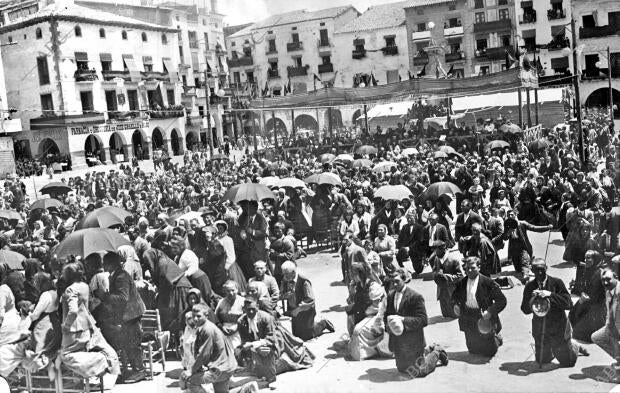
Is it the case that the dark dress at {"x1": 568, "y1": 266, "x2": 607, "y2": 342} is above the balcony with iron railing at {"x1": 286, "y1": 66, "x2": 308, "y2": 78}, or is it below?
below

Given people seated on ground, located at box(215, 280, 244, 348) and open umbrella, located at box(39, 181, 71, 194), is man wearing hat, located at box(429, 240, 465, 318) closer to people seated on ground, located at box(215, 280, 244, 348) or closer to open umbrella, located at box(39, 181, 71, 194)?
people seated on ground, located at box(215, 280, 244, 348)

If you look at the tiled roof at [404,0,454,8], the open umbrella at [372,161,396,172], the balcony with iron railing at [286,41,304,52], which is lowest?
the open umbrella at [372,161,396,172]

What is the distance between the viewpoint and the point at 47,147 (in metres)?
44.1

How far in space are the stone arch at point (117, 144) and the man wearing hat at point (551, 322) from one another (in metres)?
40.1

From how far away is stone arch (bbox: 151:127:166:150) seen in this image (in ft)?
165

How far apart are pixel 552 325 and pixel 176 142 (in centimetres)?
4674

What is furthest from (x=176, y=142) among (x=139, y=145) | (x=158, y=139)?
(x=139, y=145)

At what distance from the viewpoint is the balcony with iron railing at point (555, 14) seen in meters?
49.2

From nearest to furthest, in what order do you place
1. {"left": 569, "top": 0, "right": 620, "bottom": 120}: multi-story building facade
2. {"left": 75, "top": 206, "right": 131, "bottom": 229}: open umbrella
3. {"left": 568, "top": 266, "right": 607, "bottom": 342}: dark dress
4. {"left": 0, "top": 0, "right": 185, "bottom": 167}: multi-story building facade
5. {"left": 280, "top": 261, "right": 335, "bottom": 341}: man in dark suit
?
{"left": 568, "top": 266, "right": 607, "bottom": 342}: dark dress → {"left": 280, "top": 261, "right": 335, "bottom": 341}: man in dark suit → {"left": 75, "top": 206, "right": 131, "bottom": 229}: open umbrella → {"left": 569, "top": 0, "right": 620, "bottom": 120}: multi-story building facade → {"left": 0, "top": 0, "right": 185, "bottom": 167}: multi-story building facade

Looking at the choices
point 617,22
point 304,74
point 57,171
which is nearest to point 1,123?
point 57,171

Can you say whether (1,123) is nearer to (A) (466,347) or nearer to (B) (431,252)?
(B) (431,252)

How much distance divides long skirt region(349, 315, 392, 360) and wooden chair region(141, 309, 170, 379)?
251cm

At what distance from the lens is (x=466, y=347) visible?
29.9ft

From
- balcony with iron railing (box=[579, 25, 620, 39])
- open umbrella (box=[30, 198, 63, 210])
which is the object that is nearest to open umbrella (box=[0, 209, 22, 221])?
open umbrella (box=[30, 198, 63, 210])
